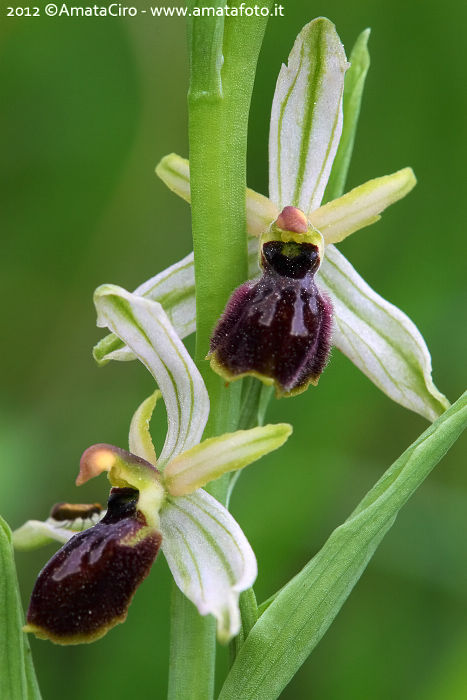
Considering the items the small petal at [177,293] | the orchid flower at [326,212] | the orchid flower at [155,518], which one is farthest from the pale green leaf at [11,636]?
the small petal at [177,293]

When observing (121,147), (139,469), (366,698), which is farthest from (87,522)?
(121,147)

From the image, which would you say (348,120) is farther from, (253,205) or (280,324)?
(280,324)

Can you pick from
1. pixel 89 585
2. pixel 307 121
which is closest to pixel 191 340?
pixel 307 121

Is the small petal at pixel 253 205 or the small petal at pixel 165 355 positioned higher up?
the small petal at pixel 253 205

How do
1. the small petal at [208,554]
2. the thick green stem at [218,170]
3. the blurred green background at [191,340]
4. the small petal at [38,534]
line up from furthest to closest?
the blurred green background at [191,340] → the small petal at [38,534] → the thick green stem at [218,170] → the small petal at [208,554]

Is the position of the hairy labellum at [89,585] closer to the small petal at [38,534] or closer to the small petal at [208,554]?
the small petal at [208,554]

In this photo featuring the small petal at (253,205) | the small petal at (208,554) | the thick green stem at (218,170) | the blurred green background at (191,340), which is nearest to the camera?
the small petal at (208,554)
